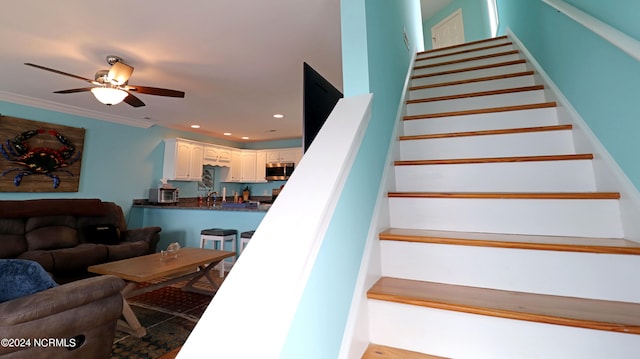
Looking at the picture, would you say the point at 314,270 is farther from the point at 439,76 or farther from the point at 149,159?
the point at 149,159

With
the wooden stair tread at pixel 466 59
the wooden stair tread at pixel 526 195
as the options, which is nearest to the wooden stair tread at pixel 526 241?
the wooden stair tread at pixel 526 195

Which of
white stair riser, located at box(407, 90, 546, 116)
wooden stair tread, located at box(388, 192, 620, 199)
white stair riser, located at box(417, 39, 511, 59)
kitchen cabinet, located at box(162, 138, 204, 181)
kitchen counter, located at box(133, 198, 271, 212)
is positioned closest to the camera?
wooden stair tread, located at box(388, 192, 620, 199)

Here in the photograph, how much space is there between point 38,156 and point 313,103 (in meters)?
4.30

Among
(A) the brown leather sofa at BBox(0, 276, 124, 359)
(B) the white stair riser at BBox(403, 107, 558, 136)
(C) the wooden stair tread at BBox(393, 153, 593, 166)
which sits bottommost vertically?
(A) the brown leather sofa at BBox(0, 276, 124, 359)

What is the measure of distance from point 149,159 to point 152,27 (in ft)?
11.9

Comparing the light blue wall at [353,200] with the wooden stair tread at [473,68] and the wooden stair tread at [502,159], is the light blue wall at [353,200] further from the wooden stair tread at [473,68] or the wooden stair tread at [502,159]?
the wooden stair tread at [473,68]

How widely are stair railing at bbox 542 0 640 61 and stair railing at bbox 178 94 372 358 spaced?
0.98 metres

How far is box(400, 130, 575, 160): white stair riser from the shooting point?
1.47m

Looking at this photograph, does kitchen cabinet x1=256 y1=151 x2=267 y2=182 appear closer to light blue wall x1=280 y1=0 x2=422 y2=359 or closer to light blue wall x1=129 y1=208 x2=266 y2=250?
light blue wall x1=129 y1=208 x2=266 y2=250

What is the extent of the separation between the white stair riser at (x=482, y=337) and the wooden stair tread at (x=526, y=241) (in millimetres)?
279

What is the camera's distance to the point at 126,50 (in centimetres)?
Answer: 248

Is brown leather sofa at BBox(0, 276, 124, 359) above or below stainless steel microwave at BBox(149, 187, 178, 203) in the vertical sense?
below

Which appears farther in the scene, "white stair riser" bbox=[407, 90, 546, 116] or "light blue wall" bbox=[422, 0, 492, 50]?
"light blue wall" bbox=[422, 0, 492, 50]

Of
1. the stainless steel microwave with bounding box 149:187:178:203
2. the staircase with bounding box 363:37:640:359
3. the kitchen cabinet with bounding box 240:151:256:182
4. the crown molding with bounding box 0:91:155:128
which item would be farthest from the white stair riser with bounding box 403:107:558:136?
the kitchen cabinet with bounding box 240:151:256:182
